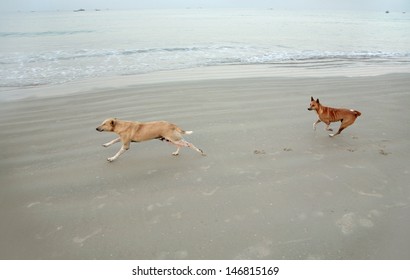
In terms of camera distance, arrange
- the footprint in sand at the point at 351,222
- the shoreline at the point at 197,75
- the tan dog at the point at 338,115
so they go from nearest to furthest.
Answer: the footprint in sand at the point at 351,222 < the tan dog at the point at 338,115 < the shoreline at the point at 197,75

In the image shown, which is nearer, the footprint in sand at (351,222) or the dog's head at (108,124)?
the footprint in sand at (351,222)

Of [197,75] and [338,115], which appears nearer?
[338,115]

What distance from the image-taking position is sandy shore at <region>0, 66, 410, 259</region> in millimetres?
3734

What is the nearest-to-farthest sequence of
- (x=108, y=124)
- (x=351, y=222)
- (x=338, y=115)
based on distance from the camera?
(x=351, y=222) → (x=108, y=124) → (x=338, y=115)

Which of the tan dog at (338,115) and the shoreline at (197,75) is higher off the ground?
the tan dog at (338,115)

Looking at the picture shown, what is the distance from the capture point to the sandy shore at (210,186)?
373cm

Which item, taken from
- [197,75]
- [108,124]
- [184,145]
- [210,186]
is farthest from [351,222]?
[197,75]

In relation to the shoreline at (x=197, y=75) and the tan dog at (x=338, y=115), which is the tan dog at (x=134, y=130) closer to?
the tan dog at (x=338, y=115)

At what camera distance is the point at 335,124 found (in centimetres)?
772

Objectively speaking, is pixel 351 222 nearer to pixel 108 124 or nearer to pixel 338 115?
pixel 338 115

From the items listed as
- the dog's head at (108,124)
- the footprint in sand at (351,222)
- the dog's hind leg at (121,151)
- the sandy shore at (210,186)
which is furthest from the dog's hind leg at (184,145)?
the footprint in sand at (351,222)

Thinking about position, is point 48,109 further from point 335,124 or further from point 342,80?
point 342,80

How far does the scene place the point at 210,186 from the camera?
499 centimetres

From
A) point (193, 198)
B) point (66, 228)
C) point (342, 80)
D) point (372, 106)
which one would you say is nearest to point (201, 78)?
point (342, 80)
